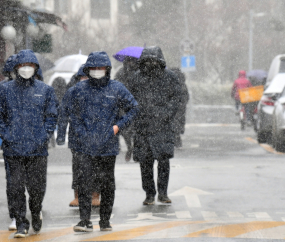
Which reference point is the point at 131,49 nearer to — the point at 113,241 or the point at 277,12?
the point at 113,241

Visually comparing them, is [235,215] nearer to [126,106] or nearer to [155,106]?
[155,106]

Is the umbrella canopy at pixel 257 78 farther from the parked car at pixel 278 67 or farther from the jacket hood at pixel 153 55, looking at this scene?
the jacket hood at pixel 153 55

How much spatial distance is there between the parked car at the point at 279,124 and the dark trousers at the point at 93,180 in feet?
28.5

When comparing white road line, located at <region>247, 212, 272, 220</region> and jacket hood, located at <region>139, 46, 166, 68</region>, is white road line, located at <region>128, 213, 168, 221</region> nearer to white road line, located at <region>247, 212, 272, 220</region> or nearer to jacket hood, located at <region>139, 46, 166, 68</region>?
white road line, located at <region>247, 212, 272, 220</region>

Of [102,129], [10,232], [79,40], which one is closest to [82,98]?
[102,129]

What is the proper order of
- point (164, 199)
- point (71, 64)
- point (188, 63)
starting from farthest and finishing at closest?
1. point (188, 63)
2. point (71, 64)
3. point (164, 199)

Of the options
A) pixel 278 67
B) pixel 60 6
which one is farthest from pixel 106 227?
pixel 60 6

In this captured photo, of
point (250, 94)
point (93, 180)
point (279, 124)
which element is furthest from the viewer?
point (250, 94)

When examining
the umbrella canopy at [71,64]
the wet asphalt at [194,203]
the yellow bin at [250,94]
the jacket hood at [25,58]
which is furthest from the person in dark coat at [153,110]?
the yellow bin at [250,94]

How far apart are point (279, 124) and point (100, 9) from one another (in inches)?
1942

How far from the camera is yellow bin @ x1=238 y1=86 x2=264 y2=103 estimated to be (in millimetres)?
25172

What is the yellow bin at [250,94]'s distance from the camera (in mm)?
25172

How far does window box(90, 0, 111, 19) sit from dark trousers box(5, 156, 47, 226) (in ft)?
185

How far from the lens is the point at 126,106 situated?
7.22m
